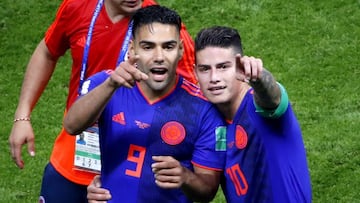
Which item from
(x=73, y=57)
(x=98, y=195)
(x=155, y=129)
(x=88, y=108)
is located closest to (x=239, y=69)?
(x=155, y=129)

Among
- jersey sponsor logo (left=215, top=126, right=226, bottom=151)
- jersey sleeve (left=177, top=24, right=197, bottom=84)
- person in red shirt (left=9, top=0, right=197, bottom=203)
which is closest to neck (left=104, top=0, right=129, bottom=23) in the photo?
person in red shirt (left=9, top=0, right=197, bottom=203)

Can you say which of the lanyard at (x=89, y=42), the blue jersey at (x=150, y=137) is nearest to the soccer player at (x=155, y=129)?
the blue jersey at (x=150, y=137)

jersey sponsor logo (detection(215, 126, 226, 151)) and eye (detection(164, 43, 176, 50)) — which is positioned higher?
eye (detection(164, 43, 176, 50))

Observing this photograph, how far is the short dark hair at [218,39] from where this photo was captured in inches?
169

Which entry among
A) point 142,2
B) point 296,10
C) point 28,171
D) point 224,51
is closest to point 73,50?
point 142,2

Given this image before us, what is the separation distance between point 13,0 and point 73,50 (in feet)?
19.6

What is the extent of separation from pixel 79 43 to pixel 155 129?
1.05 meters

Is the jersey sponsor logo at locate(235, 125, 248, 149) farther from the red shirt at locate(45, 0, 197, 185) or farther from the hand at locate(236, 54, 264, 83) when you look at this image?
the red shirt at locate(45, 0, 197, 185)

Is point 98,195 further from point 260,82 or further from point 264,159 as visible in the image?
point 260,82

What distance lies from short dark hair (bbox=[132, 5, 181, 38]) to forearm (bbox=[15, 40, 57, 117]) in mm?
1005

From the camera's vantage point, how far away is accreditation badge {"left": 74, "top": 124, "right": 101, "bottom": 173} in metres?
5.16

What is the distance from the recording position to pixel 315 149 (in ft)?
25.9

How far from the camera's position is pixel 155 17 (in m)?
4.48

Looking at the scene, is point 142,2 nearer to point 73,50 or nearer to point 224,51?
point 73,50
